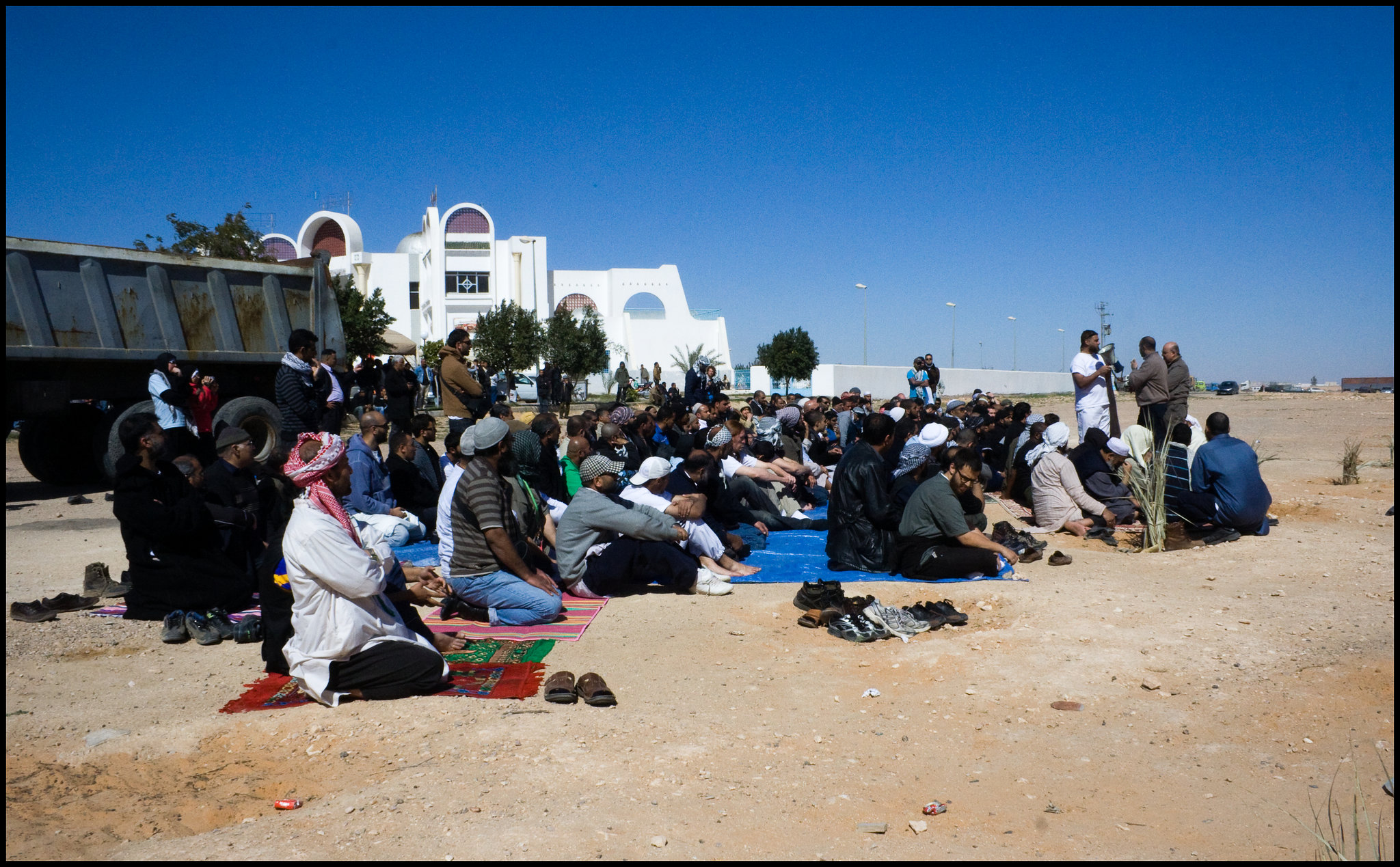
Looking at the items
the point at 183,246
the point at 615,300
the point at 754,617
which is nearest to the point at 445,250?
the point at 615,300

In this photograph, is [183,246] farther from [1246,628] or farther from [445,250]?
[1246,628]

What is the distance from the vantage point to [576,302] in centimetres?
5034

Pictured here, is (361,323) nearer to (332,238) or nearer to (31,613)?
(332,238)

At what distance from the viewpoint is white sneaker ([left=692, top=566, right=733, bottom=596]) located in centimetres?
666

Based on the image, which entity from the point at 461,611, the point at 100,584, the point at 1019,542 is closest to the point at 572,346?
the point at 1019,542

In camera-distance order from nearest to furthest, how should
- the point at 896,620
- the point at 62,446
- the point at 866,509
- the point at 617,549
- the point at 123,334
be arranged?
the point at 896,620, the point at 617,549, the point at 866,509, the point at 123,334, the point at 62,446

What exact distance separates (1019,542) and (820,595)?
247 cm

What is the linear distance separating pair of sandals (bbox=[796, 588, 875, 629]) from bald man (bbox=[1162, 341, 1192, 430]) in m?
5.82

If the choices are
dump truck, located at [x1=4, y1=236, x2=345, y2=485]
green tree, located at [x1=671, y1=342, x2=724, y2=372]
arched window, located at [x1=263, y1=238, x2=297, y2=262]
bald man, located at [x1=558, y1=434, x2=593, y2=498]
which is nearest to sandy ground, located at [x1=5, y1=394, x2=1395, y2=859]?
bald man, located at [x1=558, y1=434, x2=593, y2=498]

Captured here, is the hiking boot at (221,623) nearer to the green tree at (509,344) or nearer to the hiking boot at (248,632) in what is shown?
the hiking boot at (248,632)

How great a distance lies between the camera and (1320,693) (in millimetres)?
4559

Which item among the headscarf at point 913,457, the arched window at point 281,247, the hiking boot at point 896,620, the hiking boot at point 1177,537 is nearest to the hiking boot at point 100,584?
the hiking boot at point 896,620

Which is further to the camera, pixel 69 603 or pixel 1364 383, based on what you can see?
pixel 1364 383

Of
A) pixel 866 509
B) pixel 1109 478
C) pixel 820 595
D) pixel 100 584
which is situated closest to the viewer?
pixel 820 595
